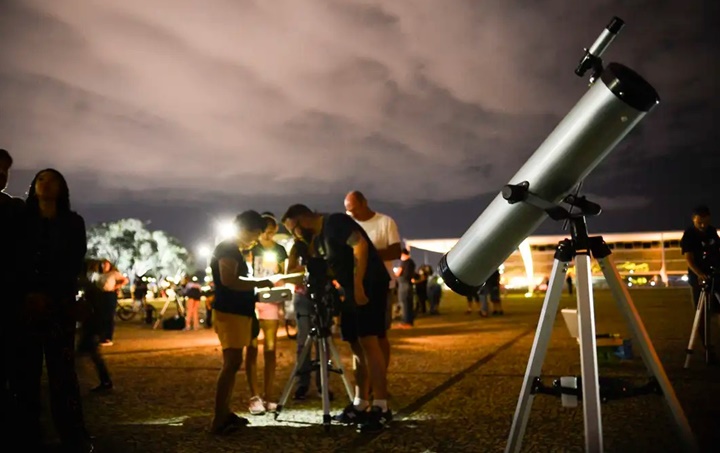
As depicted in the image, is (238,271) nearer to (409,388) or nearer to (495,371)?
(409,388)

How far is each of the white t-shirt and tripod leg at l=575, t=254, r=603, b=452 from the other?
10.1 feet

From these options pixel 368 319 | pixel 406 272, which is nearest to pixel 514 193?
pixel 368 319

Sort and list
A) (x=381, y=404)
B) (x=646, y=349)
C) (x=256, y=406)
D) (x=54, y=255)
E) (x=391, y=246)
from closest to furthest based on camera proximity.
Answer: (x=646, y=349) → (x=54, y=255) → (x=381, y=404) → (x=256, y=406) → (x=391, y=246)

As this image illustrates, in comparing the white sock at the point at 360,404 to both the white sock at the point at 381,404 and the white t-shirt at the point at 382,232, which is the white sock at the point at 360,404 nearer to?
the white sock at the point at 381,404

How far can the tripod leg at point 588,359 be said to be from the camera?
8.38 feet

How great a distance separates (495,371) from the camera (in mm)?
7102

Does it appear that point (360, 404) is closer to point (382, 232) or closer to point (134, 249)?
point (382, 232)

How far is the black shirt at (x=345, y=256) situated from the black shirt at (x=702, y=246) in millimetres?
4355

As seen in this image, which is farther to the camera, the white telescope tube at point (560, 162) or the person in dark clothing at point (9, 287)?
the person in dark clothing at point (9, 287)

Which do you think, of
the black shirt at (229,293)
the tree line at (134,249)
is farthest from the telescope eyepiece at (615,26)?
the tree line at (134,249)

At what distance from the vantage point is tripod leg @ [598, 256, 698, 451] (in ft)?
8.96

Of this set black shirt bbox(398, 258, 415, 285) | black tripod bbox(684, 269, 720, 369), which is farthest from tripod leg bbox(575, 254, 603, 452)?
black shirt bbox(398, 258, 415, 285)

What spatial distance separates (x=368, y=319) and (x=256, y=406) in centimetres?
139

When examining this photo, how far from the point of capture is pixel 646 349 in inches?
110
